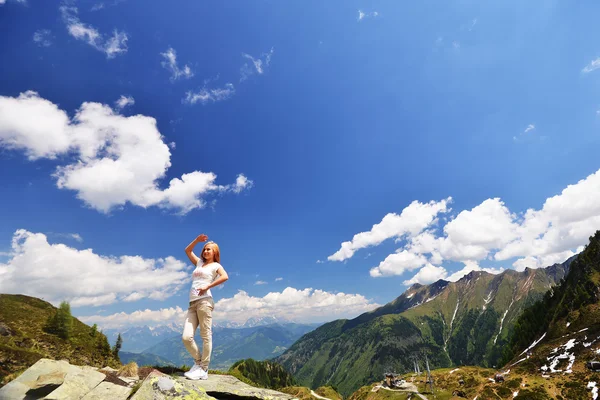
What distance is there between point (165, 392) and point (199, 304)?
3.12 metres

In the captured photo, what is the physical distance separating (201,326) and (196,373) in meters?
1.65

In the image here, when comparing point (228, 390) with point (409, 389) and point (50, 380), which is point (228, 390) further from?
point (409, 389)

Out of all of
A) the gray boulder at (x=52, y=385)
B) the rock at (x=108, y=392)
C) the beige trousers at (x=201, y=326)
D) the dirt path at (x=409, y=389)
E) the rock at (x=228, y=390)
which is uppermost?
the beige trousers at (x=201, y=326)

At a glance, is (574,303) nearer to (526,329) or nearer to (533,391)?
(526,329)

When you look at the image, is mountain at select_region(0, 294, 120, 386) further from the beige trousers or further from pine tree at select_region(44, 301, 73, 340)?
the beige trousers

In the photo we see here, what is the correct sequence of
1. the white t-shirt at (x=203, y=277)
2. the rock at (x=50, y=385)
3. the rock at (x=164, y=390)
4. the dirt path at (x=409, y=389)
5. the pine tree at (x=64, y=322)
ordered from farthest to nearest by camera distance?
the dirt path at (x=409, y=389)
the pine tree at (x=64, y=322)
the white t-shirt at (x=203, y=277)
the rock at (x=50, y=385)
the rock at (x=164, y=390)

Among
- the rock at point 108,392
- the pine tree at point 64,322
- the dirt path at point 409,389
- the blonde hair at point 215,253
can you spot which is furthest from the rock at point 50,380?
the dirt path at point 409,389

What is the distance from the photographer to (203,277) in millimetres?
11805

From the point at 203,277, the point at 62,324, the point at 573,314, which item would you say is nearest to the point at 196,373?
the point at 203,277

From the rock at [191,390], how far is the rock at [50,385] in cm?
281

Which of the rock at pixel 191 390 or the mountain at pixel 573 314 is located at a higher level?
the rock at pixel 191 390

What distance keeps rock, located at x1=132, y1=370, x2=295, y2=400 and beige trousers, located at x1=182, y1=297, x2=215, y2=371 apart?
33.3 inches

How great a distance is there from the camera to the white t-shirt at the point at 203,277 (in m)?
11.5

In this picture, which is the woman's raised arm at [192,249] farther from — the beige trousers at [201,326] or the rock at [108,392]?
the rock at [108,392]
